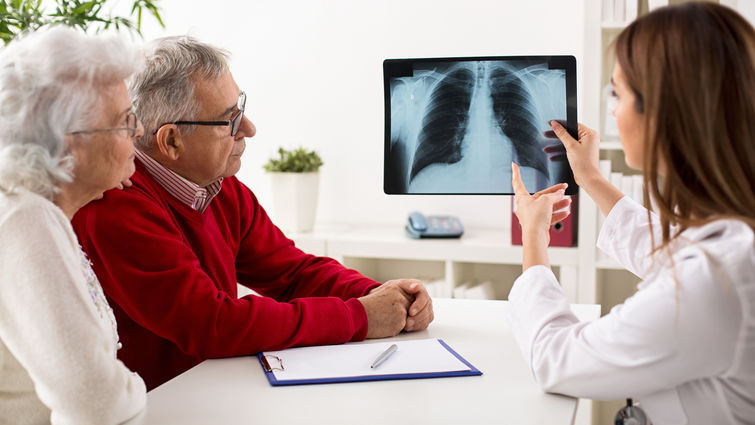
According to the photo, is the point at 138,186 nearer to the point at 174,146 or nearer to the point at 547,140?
the point at 174,146

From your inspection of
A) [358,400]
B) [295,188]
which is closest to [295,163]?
[295,188]

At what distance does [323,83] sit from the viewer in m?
3.50

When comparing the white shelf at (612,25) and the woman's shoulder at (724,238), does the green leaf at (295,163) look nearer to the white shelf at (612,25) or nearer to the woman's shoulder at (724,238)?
the white shelf at (612,25)

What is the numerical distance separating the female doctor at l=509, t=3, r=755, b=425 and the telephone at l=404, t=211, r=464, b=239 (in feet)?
6.52

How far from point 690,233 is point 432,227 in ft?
6.93

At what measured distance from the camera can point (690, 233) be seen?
1.03m

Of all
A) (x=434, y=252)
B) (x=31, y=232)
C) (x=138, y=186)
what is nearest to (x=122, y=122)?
(x=31, y=232)

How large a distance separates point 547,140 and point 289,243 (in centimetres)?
71

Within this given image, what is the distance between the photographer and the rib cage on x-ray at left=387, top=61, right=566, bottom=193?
5.31 ft

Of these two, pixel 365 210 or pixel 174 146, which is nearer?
pixel 174 146

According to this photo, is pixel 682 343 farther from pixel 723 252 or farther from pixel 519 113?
pixel 519 113

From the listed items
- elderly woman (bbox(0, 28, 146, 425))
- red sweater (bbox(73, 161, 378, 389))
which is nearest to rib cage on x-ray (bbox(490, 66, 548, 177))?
red sweater (bbox(73, 161, 378, 389))

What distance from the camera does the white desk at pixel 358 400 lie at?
1.11m

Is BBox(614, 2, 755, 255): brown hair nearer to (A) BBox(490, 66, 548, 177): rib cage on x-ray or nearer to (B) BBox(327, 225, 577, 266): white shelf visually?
(A) BBox(490, 66, 548, 177): rib cage on x-ray
